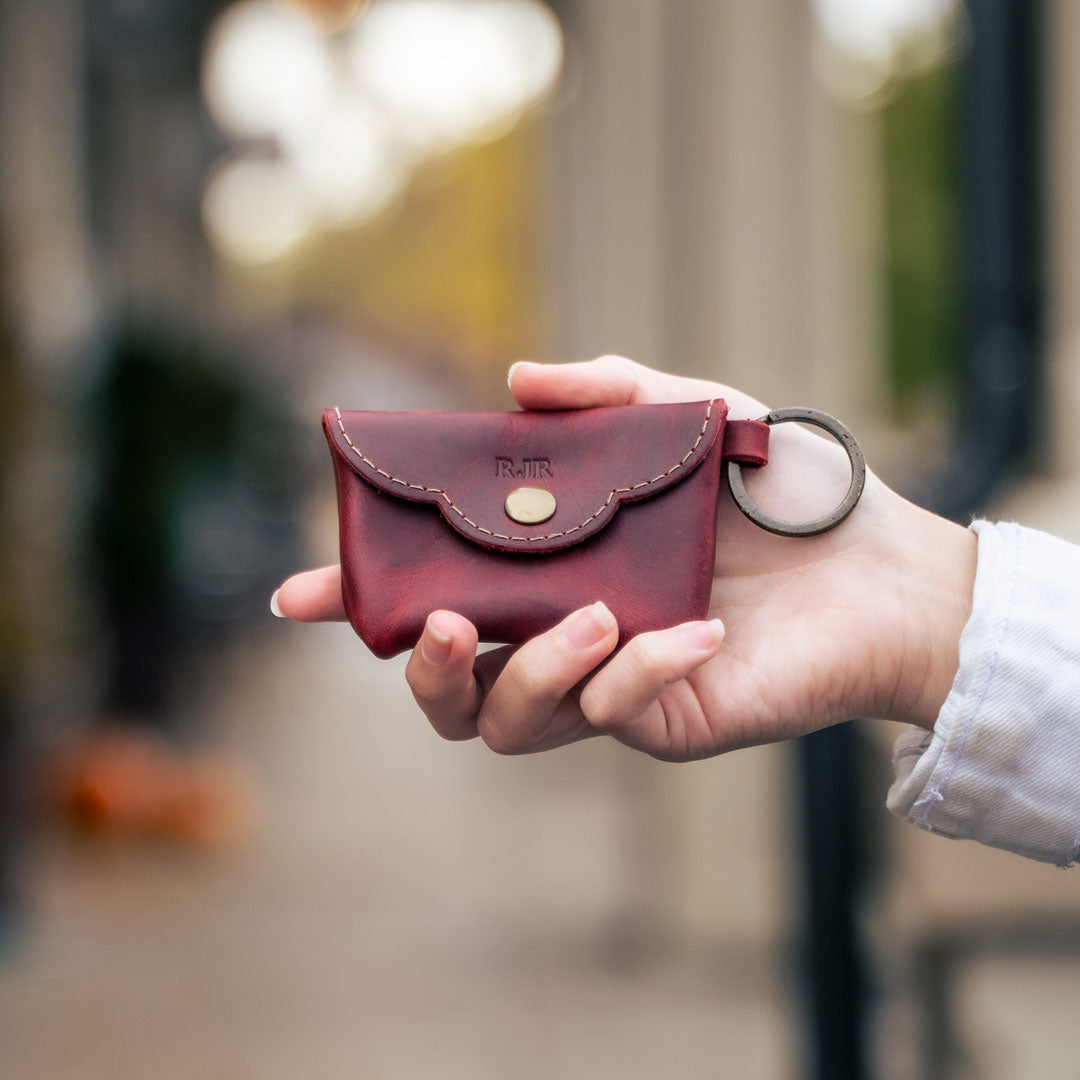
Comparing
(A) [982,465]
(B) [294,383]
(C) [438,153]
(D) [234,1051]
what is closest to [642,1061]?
(D) [234,1051]

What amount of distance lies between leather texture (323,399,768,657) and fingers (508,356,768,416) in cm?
2

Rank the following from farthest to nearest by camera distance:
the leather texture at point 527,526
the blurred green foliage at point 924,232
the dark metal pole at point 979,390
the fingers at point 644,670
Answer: the blurred green foliage at point 924,232 < the dark metal pole at point 979,390 < the leather texture at point 527,526 < the fingers at point 644,670

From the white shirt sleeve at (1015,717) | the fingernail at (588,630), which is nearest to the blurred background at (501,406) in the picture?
the white shirt sleeve at (1015,717)

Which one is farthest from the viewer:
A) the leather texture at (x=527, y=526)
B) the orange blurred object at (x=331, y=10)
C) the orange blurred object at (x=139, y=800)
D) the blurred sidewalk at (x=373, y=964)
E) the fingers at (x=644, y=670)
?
the orange blurred object at (x=331, y=10)

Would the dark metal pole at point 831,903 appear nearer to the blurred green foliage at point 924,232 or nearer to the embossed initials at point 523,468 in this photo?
the blurred green foliage at point 924,232

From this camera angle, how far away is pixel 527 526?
1175mm

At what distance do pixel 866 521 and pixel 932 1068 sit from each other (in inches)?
64.6

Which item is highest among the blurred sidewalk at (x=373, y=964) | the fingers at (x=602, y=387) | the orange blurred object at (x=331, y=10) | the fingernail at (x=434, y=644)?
the orange blurred object at (x=331, y=10)

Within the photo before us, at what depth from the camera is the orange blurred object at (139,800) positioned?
477cm

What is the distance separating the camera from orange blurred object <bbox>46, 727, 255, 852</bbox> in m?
4.77

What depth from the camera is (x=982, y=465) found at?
7.55 feet

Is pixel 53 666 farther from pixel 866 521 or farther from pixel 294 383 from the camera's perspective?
pixel 294 383

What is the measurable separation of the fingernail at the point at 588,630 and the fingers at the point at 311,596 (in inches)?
10.3

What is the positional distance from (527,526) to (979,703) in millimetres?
440
